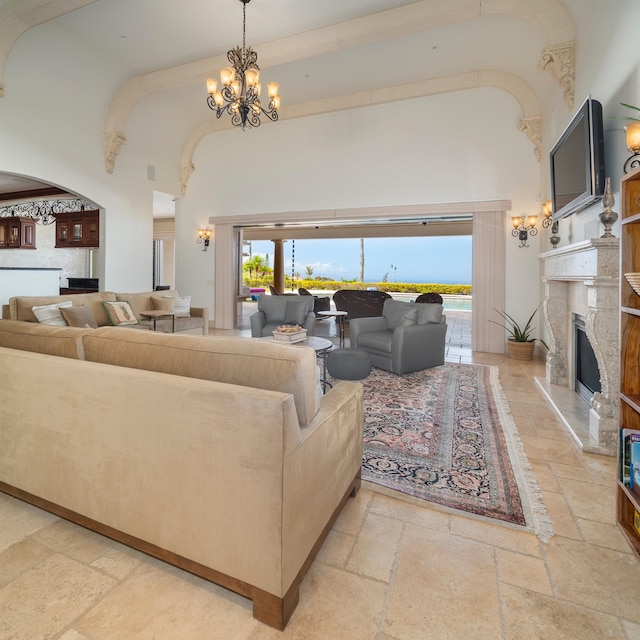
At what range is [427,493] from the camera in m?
2.00

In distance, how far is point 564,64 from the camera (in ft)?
13.5

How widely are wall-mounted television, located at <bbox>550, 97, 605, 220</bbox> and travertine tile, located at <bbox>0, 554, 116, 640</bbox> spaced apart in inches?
155

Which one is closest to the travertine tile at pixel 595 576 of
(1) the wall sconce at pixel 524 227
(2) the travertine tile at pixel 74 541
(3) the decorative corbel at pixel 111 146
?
(2) the travertine tile at pixel 74 541

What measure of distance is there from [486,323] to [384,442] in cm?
423

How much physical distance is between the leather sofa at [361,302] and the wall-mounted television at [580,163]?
13.2 feet

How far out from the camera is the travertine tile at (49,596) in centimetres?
121

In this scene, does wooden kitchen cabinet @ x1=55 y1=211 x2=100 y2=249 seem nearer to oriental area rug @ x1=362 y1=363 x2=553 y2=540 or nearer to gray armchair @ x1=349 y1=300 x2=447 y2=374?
gray armchair @ x1=349 y1=300 x2=447 y2=374

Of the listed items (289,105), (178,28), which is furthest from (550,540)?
(289,105)

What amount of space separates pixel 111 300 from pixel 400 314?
410 cm

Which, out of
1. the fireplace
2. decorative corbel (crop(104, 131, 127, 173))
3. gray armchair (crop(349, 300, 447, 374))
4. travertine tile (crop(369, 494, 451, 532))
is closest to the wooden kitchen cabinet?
decorative corbel (crop(104, 131, 127, 173))

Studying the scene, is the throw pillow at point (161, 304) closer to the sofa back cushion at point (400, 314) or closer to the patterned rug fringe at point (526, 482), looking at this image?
the sofa back cushion at point (400, 314)

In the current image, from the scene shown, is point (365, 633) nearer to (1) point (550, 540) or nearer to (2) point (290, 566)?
(2) point (290, 566)

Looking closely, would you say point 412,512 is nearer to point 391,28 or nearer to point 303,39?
point 391,28

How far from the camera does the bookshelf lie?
1.68 m
